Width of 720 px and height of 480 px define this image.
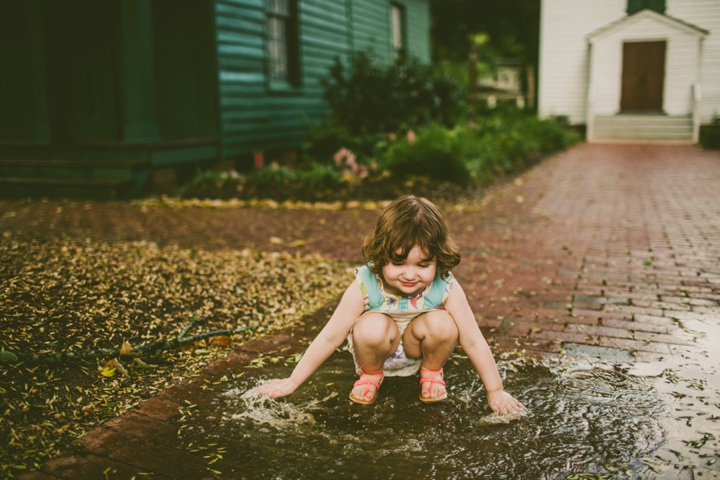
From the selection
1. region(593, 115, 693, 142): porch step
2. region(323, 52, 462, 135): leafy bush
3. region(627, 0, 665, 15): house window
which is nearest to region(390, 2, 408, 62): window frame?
→ region(593, 115, 693, 142): porch step

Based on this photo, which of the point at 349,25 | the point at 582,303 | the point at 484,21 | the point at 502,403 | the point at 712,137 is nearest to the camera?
the point at 502,403

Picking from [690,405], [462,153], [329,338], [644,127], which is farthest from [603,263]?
[644,127]

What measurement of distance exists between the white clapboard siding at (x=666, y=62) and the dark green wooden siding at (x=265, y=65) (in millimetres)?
7507

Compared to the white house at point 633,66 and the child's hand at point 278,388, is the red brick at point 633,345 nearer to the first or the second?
the child's hand at point 278,388

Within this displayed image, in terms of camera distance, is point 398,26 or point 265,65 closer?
point 265,65

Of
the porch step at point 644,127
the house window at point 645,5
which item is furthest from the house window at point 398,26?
the house window at point 645,5

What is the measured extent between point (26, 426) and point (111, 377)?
0.50 meters

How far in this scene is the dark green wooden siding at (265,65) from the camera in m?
9.45

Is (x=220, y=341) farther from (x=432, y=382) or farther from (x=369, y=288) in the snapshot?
(x=432, y=382)

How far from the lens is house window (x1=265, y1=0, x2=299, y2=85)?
→ 35.6ft

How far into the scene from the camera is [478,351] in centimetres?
246

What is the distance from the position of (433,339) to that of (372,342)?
251 mm

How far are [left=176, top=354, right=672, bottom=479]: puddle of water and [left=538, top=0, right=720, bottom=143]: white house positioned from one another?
16348mm

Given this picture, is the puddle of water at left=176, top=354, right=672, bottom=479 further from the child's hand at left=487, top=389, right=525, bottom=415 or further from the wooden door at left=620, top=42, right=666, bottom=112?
the wooden door at left=620, top=42, right=666, bottom=112
